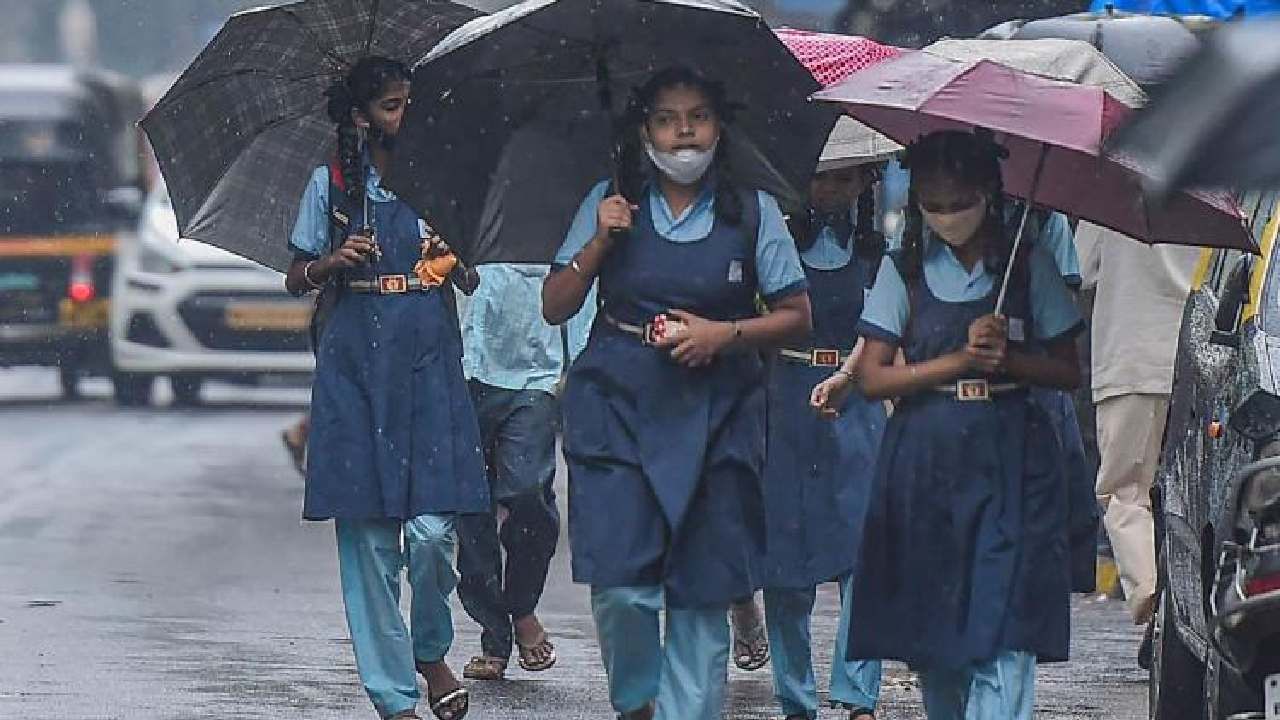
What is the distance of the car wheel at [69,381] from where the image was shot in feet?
89.0

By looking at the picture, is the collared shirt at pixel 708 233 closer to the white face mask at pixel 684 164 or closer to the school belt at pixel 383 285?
the white face mask at pixel 684 164

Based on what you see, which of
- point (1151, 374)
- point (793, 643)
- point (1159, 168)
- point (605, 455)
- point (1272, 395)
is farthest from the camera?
point (1151, 374)


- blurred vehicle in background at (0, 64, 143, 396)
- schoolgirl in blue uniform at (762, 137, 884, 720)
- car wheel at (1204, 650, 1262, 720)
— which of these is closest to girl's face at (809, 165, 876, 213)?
schoolgirl in blue uniform at (762, 137, 884, 720)

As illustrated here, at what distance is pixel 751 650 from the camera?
10.8 metres

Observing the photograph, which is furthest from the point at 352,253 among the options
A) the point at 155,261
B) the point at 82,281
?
the point at 82,281

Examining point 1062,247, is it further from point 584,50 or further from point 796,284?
point 584,50

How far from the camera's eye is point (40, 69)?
3033 cm

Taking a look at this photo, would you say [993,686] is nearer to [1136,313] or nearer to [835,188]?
[835,188]

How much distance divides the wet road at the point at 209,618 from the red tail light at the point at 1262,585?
3257 millimetres

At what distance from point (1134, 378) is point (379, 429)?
3470 millimetres

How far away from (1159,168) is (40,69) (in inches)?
1081

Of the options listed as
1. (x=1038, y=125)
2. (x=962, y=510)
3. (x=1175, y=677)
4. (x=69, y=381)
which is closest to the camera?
(x=1038, y=125)

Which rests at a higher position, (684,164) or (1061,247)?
(684,164)

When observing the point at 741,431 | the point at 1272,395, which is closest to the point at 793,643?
the point at 741,431
